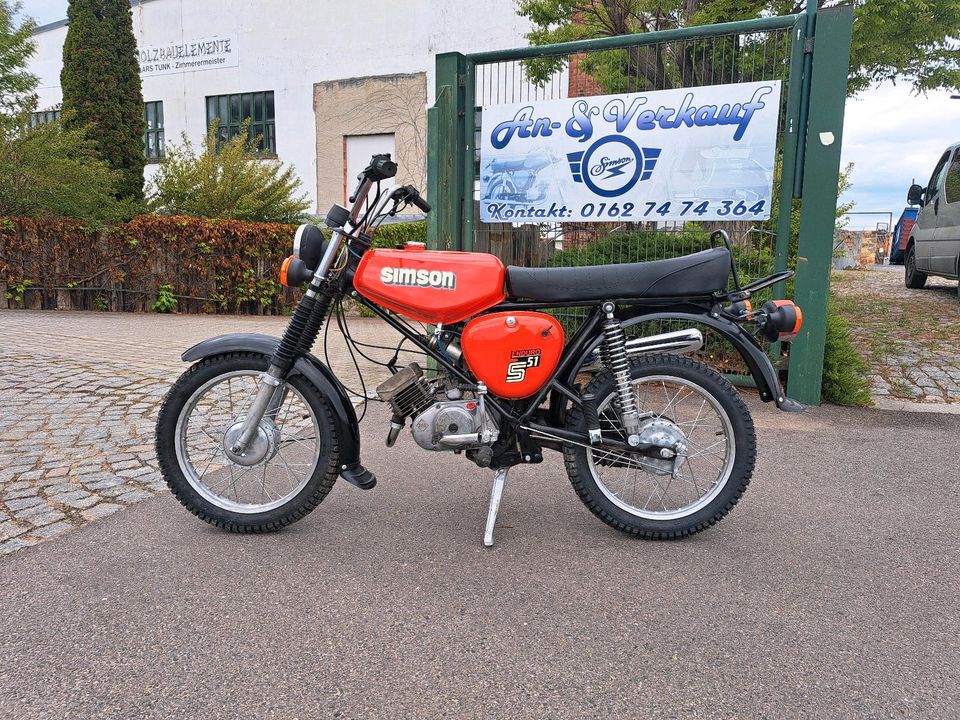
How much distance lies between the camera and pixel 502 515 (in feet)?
11.7

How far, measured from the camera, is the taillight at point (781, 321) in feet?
9.91

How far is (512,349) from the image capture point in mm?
3119

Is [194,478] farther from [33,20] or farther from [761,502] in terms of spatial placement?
[33,20]

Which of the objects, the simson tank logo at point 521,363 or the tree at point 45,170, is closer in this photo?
the simson tank logo at point 521,363

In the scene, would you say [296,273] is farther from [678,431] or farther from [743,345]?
[743,345]

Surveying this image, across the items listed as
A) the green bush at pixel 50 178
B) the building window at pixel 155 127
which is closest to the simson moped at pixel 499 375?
the green bush at pixel 50 178

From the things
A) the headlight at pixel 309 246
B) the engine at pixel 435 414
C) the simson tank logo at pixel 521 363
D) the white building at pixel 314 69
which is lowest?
the engine at pixel 435 414

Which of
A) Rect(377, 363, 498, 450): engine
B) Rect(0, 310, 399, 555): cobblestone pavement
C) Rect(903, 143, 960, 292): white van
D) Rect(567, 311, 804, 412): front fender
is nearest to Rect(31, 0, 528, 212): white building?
Rect(903, 143, 960, 292): white van

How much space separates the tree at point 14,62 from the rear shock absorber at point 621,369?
13.5m

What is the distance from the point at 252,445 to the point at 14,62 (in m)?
13.6

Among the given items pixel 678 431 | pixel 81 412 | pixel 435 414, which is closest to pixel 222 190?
pixel 81 412

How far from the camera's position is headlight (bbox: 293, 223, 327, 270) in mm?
3177

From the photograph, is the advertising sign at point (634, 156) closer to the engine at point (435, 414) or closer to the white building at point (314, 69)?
the engine at point (435, 414)

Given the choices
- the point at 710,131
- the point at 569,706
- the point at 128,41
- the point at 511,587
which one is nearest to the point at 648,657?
the point at 569,706
